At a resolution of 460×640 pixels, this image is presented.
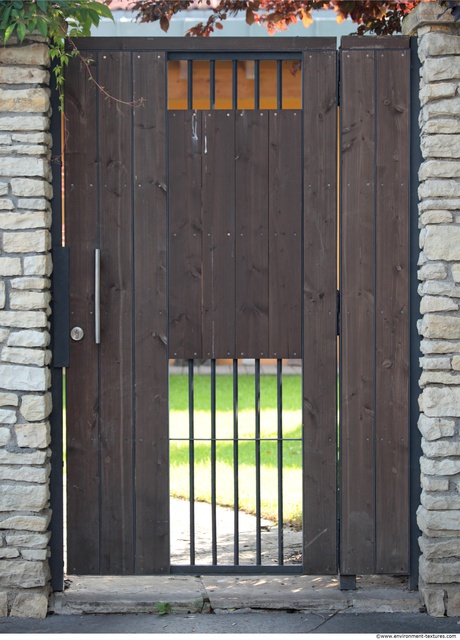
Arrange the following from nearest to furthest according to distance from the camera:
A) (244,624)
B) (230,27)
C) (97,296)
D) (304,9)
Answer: (244,624) < (97,296) < (304,9) < (230,27)

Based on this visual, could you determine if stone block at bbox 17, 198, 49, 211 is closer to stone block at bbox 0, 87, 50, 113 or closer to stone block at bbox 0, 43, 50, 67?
stone block at bbox 0, 87, 50, 113

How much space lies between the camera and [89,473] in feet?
13.3

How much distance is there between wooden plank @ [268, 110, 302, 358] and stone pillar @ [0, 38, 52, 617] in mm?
1056

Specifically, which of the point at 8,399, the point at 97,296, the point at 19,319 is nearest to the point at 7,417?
the point at 8,399

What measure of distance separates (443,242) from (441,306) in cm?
29

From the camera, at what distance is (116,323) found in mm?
4051

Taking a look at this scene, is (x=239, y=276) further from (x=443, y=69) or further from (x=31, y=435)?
(x=443, y=69)

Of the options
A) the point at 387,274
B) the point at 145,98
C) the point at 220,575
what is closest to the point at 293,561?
the point at 220,575

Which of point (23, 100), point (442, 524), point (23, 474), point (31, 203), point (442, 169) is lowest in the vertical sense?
point (442, 524)

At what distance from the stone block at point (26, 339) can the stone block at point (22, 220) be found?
47 cm

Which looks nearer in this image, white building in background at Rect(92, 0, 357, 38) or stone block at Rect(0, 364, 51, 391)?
stone block at Rect(0, 364, 51, 391)

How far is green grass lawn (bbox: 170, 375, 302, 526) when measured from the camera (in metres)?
6.14

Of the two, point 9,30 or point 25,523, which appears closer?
point 9,30

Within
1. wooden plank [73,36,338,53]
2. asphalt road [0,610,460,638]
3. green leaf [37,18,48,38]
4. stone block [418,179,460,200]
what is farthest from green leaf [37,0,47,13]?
asphalt road [0,610,460,638]
